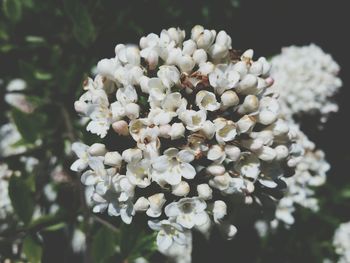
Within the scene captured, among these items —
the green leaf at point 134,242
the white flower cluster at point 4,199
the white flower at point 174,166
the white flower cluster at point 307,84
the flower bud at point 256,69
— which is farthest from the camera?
the white flower cluster at point 307,84

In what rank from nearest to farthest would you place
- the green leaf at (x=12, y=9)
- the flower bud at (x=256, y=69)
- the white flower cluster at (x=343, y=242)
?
the flower bud at (x=256, y=69)
the green leaf at (x=12, y=9)
the white flower cluster at (x=343, y=242)

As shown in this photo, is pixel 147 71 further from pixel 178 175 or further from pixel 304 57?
pixel 304 57

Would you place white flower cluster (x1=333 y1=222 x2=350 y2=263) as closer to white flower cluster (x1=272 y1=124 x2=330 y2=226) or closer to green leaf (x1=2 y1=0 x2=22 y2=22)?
white flower cluster (x1=272 y1=124 x2=330 y2=226)

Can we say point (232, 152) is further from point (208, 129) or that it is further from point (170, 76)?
point (170, 76)

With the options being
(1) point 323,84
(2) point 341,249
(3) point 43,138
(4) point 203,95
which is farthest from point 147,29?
(2) point 341,249

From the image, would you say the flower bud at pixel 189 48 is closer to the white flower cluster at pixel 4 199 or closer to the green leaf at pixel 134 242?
the green leaf at pixel 134 242

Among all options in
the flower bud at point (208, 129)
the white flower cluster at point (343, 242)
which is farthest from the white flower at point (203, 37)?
the white flower cluster at point (343, 242)
